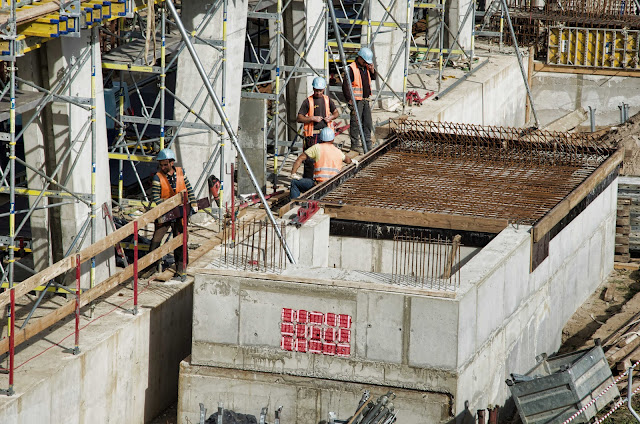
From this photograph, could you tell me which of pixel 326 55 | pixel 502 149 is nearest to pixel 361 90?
pixel 326 55

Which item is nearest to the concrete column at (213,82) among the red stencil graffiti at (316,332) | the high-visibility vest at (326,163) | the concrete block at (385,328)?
the high-visibility vest at (326,163)

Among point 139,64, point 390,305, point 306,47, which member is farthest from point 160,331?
point 306,47

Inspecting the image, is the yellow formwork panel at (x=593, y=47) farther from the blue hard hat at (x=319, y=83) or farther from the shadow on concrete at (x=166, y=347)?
the shadow on concrete at (x=166, y=347)

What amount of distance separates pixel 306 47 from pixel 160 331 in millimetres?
9143

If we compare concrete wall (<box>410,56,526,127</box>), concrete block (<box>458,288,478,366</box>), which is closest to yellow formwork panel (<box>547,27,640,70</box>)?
concrete wall (<box>410,56,526,127</box>)

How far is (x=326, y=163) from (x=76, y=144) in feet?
13.4

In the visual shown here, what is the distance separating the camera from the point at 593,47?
112ft

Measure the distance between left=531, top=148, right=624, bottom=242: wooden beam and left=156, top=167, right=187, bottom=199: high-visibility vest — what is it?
15.4 feet

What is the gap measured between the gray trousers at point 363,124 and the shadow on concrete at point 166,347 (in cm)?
695

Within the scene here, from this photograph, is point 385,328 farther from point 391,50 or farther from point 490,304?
point 391,50

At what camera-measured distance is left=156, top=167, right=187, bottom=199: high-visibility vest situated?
1623 cm

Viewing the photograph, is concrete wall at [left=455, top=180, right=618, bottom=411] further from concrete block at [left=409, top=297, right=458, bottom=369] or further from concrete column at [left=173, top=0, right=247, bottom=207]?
concrete column at [left=173, top=0, right=247, bottom=207]

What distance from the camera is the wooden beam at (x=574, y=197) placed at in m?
16.1

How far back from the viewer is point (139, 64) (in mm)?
18406
